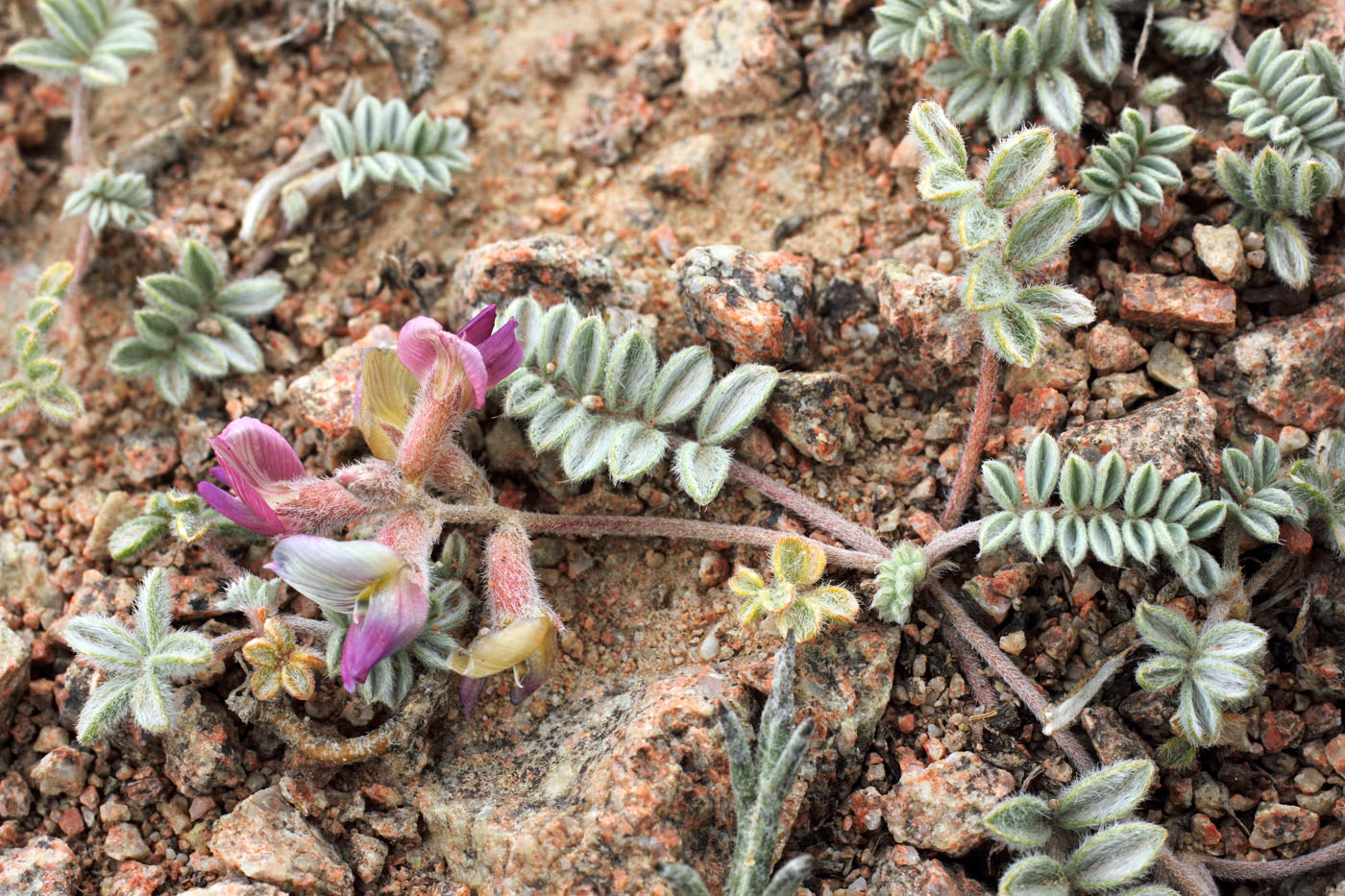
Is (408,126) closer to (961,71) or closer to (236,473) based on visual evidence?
(236,473)

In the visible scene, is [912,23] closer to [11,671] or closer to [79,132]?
[79,132]

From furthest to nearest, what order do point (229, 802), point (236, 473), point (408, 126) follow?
point (408, 126) < point (229, 802) < point (236, 473)

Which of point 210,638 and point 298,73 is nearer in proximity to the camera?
point 210,638

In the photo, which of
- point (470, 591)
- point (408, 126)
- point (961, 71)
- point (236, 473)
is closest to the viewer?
point (236, 473)

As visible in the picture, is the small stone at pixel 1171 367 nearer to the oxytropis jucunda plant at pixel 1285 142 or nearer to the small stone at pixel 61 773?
the oxytropis jucunda plant at pixel 1285 142

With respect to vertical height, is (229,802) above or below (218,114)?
below

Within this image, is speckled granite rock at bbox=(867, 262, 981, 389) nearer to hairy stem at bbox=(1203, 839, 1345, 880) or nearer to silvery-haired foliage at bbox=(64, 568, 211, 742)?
hairy stem at bbox=(1203, 839, 1345, 880)

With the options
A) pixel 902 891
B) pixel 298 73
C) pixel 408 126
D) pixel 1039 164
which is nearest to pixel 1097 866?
pixel 902 891

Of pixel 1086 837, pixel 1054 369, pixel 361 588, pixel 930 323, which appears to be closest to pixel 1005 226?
pixel 930 323
